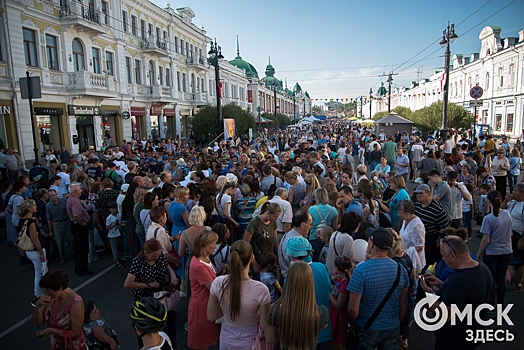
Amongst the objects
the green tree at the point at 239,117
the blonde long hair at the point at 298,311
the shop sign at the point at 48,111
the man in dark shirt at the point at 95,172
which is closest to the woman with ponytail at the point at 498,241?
the blonde long hair at the point at 298,311

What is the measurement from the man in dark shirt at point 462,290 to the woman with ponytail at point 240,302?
A: 162 cm

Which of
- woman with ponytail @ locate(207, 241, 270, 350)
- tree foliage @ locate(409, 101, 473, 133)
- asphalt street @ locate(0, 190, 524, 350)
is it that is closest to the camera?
woman with ponytail @ locate(207, 241, 270, 350)

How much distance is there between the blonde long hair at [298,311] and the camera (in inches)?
100

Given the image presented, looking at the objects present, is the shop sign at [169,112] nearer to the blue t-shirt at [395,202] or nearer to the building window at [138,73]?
the building window at [138,73]

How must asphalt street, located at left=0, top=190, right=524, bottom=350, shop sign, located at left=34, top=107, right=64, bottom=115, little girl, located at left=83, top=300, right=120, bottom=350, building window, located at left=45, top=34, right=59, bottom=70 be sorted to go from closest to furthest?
1. little girl, located at left=83, top=300, right=120, bottom=350
2. asphalt street, located at left=0, top=190, right=524, bottom=350
3. shop sign, located at left=34, top=107, right=64, bottom=115
4. building window, located at left=45, top=34, right=59, bottom=70

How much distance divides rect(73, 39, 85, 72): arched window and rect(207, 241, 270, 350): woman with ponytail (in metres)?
21.5

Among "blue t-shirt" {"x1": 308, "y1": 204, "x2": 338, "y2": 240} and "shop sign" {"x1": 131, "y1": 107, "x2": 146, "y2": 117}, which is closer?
"blue t-shirt" {"x1": 308, "y1": 204, "x2": 338, "y2": 240}

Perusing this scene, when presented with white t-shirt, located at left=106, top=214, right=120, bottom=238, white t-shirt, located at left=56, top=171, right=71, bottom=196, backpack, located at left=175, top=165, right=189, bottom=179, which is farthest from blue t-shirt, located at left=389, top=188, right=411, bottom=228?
white t-shirt, located at left=56, top=171, right=71, bottom=196

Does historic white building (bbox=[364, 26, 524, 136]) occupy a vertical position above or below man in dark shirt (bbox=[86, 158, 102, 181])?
A: above

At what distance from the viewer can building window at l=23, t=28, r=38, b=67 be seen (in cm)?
1692

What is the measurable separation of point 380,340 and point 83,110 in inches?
847

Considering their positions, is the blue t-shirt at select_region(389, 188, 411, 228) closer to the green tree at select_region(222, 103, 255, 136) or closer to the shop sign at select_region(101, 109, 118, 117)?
the shop sign at select_region(101, 109, 118, 117)

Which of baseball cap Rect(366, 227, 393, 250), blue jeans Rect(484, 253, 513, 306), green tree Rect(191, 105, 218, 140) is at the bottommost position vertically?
blue jeans Rect(484, 253, 513, 306)

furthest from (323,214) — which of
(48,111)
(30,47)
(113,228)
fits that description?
(30,47)
